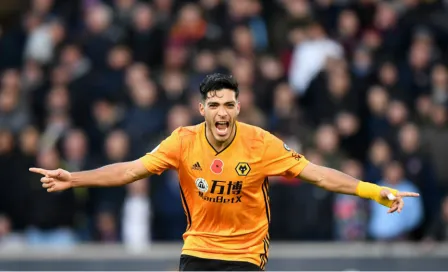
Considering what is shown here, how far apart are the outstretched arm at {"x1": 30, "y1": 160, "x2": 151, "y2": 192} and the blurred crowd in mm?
5442

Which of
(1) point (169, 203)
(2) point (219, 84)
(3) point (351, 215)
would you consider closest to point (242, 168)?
(2) point (219, 84)

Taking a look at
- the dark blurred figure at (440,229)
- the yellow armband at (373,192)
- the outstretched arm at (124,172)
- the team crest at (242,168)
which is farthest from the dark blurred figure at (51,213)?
the yellow armband at (373,192)

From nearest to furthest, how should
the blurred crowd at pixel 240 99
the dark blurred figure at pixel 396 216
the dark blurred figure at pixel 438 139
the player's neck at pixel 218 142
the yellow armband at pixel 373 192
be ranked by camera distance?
the yellow armband at pixel 373 192 → the player's neck at pixel 218 142 → the dark blurred figure at pixel 396 216 → the blurred crowd at pixel 240 99 → the dark blurred figure at pixel 438 139

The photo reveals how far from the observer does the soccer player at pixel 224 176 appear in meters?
8.69

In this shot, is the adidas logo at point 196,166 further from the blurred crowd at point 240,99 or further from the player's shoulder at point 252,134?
the blurred crowd at point 240,99

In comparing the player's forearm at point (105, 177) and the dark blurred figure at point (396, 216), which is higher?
the dark blurred figure at point (396, 216)

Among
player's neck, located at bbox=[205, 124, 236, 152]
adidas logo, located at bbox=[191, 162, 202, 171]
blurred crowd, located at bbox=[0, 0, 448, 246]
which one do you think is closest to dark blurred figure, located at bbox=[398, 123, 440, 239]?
blurred crowd, located at bbox=[0, 0, 448, 246]

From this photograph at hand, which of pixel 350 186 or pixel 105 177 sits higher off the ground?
pixel 105 177

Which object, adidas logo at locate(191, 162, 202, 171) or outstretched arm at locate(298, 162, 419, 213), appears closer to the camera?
outstretched arm at locate(298, 162, 419, 213)

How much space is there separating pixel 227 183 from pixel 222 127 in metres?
0.42

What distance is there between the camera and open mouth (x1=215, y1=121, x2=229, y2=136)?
8644 millimetres

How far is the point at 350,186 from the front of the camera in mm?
8656

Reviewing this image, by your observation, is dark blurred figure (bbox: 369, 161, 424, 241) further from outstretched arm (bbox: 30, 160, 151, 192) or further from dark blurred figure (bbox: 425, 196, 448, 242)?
outstretched arm (bbox: 30, 160, 151, 192)

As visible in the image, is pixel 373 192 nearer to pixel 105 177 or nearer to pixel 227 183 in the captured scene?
pixel 227 183
